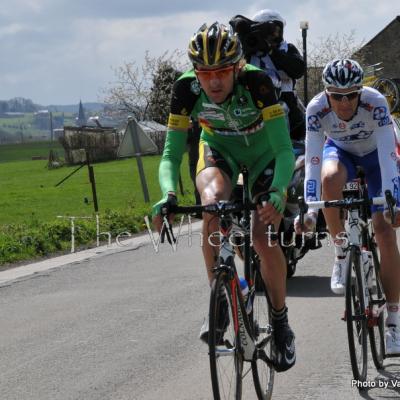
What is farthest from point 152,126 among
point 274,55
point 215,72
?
point 215,72

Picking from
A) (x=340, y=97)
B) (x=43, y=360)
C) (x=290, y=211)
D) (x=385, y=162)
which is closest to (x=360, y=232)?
(x=385, y=162)

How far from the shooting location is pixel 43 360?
7047mm

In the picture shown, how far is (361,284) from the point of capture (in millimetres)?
5980

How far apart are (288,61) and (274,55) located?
0.54 feet

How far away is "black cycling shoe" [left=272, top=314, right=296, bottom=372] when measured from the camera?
561cm

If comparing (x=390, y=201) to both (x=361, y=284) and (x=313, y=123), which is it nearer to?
(x=361, y=284)

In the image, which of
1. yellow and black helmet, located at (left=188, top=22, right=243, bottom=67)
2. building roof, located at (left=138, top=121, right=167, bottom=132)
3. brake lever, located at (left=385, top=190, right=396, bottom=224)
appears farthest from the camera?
building roof, located at (left=138, top=121, right=167, bottom=132)

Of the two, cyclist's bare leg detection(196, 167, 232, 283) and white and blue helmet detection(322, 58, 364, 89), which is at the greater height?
white and blue helmet detection(322, 58, 364, 89)

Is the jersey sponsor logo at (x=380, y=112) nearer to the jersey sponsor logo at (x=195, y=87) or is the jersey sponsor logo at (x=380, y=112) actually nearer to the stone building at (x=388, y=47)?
the jersey sponsor logo at (x=195, y=87)

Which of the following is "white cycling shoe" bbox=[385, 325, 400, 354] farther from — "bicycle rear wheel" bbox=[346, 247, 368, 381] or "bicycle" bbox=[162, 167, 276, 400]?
"bicycle" bbox=[162, 167, 276, 400]

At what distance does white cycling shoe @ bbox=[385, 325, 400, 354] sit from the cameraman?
142 inches

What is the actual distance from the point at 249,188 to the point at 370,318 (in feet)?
3.74

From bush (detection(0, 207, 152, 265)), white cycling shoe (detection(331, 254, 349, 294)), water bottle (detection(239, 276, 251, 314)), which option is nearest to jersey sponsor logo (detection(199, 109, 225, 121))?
water bottle (detection(239, 276, 251, 314))

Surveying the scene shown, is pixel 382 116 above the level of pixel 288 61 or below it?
below
